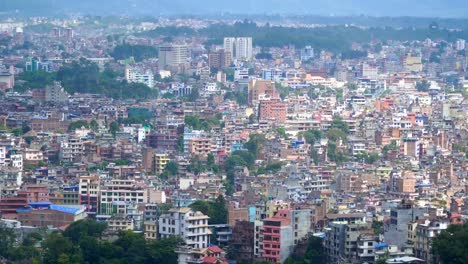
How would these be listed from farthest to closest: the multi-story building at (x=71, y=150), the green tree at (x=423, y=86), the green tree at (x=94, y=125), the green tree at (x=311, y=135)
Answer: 1. the green tree at (x=423, y=86)
2. the green tree at (x=94, y=125)
3. the green tree at (x=311, y=135)
4. the multi-story building at (x=71, y=150)

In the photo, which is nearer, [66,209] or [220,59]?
[66,209]

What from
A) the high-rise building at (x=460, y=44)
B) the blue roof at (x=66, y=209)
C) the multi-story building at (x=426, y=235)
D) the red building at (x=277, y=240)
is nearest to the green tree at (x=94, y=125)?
the blue roof at (x=66, y=209)

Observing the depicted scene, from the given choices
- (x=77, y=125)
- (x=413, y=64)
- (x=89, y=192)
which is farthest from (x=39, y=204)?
(x=413, y=64)

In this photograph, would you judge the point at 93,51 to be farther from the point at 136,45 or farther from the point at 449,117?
the point at 449,117

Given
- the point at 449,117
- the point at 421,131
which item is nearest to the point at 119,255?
the point at 421,131

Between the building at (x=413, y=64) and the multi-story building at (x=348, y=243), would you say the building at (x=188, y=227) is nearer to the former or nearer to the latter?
the multi-story building at (x=348, y=243)

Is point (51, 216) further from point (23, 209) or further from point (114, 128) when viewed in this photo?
point (114, 128)

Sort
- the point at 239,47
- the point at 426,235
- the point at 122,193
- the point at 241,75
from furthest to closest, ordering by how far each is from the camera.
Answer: the point at 239,47, the point at 241,75, the point at 122,193, the point at 426,235
